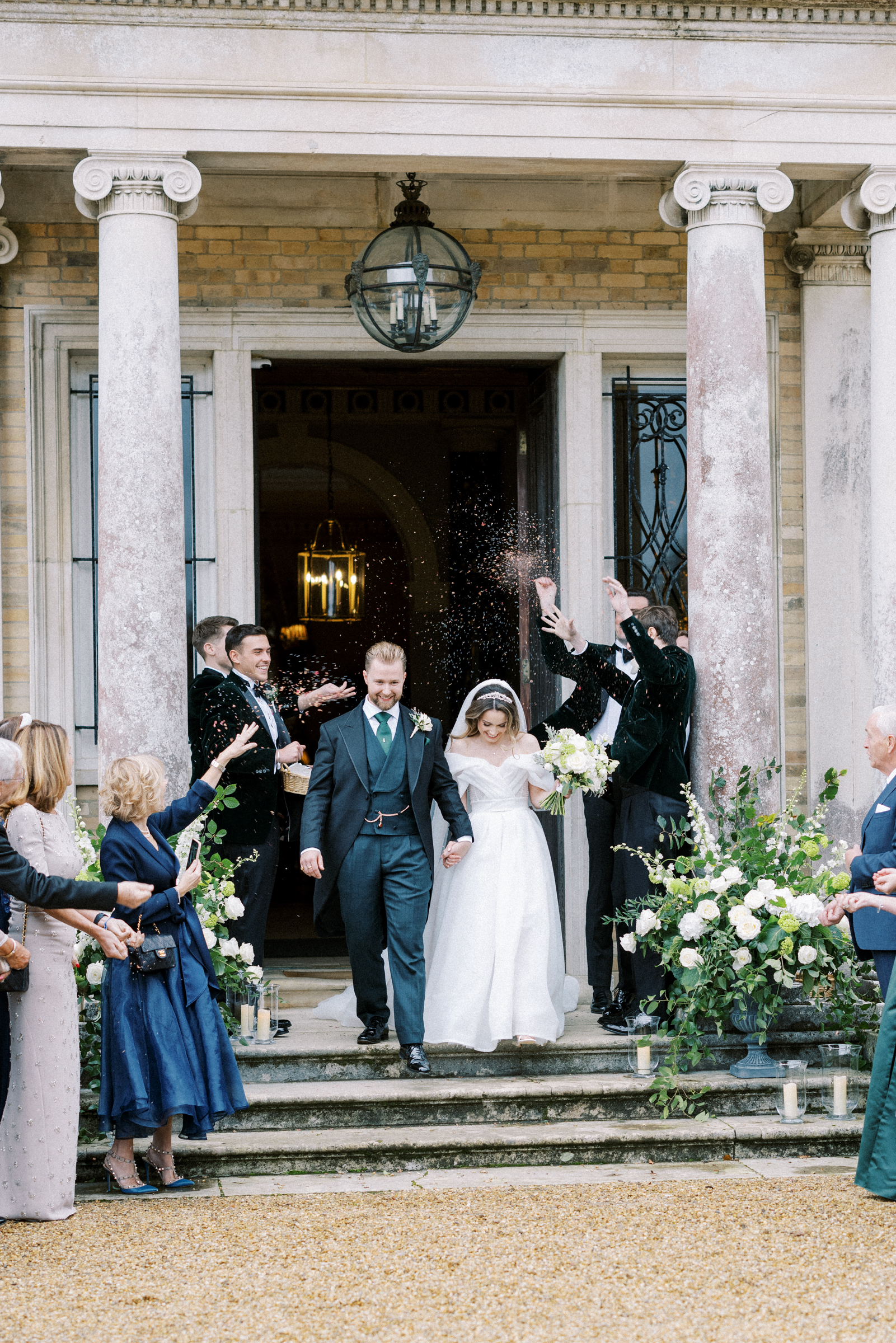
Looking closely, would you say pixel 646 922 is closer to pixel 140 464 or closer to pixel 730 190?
pixel 140 464

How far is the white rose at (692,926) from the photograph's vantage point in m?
5.97

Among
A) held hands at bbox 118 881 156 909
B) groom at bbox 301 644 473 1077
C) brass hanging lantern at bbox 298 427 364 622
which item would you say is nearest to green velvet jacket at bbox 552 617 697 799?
groom at bbox 301 644 473 1077

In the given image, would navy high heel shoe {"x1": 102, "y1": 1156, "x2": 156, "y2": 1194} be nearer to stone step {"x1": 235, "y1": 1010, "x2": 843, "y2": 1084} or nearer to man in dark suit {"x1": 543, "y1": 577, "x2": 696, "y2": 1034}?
stone step {"x1": 235, "y1": 1010, "x2": 843, "y2": 1084}

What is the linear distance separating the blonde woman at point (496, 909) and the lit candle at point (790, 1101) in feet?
3.07

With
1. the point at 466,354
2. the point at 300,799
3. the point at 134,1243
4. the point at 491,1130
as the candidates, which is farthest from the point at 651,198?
the point at 134,1243

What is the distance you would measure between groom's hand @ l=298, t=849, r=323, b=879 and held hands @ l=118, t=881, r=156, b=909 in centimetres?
119

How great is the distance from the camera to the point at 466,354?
8.29 m

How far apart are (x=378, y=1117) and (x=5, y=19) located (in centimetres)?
475

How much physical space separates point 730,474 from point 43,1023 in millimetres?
3718

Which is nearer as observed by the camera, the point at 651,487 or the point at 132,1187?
the point at 132,1187

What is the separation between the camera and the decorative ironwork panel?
8.38 metres

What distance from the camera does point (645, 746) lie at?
6.49 m

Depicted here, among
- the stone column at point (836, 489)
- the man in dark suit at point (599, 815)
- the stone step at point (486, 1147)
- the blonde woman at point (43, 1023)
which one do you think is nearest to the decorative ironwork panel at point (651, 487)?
the stone column at point (836, 489)

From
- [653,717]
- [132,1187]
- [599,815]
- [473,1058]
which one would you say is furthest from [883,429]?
[132,1187]
